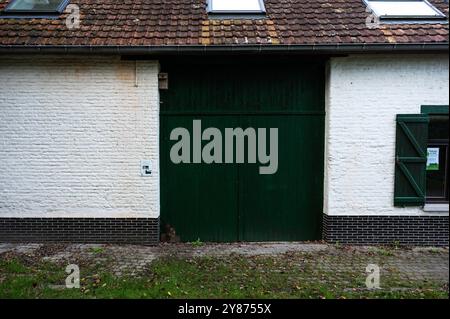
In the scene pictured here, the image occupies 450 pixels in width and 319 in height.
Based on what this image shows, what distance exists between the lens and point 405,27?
7.73 metres

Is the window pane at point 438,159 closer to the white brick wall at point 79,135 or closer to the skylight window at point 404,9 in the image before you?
the skylight window at point 404,9

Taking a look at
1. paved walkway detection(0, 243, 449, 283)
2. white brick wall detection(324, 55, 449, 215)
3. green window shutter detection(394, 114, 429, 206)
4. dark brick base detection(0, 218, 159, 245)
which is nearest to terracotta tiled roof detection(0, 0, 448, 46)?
white brick wall detection(324, 55, 449, 215)

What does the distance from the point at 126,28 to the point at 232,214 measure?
12.9 ft

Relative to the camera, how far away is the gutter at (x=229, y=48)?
7.27 metres

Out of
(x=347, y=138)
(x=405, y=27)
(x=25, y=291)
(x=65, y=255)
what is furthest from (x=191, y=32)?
(x=25, y=291)

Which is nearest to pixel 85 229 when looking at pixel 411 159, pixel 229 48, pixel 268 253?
pixel 268 253

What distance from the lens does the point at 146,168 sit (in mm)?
7688

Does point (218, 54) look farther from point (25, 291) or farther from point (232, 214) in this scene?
point (25, 291)

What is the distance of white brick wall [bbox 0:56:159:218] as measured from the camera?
7.62 meters

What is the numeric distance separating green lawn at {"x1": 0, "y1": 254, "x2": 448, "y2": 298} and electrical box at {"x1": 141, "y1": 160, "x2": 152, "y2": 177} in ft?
Answer: 5.51

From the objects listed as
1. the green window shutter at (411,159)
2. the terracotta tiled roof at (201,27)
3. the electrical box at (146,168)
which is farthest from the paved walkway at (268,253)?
the terracotta tiled roof at (201,27)

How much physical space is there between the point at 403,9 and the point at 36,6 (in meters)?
7.08

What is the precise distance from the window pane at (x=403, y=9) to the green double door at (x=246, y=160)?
1689 millimetres

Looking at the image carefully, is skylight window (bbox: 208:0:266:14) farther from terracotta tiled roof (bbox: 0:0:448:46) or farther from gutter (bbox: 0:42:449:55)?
gutter (bbox: 0:42:449:55)
